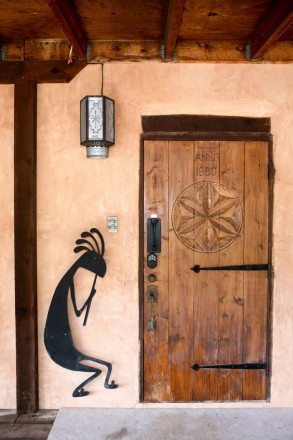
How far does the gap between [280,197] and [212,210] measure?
20.2 inches

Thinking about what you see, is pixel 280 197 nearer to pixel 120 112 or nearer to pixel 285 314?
pixel 285 314

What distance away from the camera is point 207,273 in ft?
7.42

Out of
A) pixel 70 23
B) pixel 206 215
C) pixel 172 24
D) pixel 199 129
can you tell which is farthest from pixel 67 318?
pixel 172 24

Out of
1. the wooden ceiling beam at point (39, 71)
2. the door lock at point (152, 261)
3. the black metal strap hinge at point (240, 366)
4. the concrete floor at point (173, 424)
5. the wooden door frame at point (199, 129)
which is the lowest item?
the concrete floor at point (173, 424)

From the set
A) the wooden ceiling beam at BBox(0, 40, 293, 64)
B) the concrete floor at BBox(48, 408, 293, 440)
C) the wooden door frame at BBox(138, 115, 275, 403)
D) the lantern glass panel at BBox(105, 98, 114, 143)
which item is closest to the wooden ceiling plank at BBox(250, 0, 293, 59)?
the wooden ceiling beam at BBox(0, 40, 293, 64)

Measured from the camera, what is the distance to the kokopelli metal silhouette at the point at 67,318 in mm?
2230

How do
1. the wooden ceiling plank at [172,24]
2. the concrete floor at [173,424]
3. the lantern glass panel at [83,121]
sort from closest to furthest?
the wooden ceiling plank at [172,24] < the concrete floor at [173,424] < the lantern glass panel at [83,121]

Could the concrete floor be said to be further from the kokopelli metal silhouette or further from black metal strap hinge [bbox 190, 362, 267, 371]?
black metal strap hinge [bbox 190, 362, 267, 371]

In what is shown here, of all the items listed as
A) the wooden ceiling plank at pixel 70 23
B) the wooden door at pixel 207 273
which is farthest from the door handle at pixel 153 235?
the wooden ceiling plank at pixel 70 23

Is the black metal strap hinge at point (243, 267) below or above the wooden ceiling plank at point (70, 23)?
below

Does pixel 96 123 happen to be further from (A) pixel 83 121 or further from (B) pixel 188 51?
(B) pixel 188 51

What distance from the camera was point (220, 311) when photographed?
227cm

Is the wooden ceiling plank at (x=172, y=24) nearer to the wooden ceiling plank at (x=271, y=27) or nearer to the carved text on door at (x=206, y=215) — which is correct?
the wooden ceiling plank at (x=271, y=27)

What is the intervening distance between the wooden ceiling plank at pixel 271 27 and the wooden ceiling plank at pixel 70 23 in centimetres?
121
